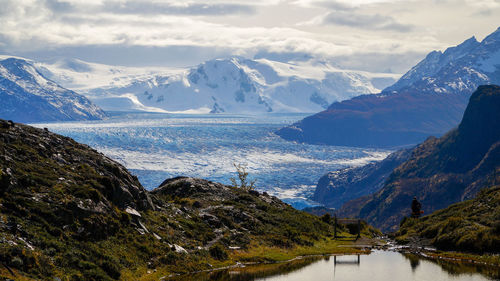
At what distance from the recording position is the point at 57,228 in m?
40.8

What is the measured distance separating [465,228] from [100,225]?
107 ft

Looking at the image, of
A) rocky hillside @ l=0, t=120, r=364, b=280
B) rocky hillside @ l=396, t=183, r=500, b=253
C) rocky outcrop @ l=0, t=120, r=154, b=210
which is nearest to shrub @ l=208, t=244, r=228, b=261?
rocky hillside @ l=0, t=120, r=364, b=280

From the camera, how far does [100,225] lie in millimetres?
44188

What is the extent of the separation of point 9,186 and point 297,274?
22.3m

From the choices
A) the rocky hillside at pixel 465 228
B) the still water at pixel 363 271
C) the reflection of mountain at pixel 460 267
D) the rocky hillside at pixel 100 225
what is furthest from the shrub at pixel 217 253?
the rocky hillside at pixel 465 228

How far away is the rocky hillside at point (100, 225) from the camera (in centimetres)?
3847

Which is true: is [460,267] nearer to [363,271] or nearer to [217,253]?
[363,271]

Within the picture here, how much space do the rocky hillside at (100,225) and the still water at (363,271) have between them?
2.60 meters

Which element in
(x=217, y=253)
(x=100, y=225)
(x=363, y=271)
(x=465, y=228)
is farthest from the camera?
(x=465, y=228)

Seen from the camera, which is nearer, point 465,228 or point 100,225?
point 100,225

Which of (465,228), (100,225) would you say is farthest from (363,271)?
(100,225)

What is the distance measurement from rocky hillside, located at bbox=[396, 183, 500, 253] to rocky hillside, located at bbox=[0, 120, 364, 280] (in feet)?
31.8

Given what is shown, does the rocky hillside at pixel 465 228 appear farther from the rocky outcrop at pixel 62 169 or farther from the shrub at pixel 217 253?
the rocky outcrop at pixel 62 169

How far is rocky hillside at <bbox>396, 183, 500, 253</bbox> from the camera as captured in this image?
5341 cm
